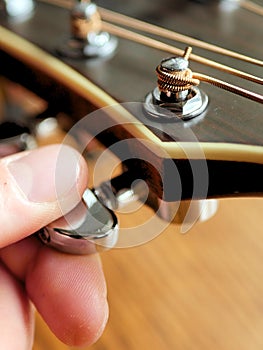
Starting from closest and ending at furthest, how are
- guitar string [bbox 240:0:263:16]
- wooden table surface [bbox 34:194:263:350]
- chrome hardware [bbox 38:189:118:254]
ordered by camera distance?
chrome hardware [bbox 38:189:118:254], guitar string [bbox 240:0:263:16], wooden table surface [bbox 34:194:263:350]

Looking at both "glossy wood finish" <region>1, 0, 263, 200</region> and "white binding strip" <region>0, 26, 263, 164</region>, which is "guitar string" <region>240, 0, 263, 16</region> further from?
"white binding strip" <region>0, 26, 263, 164</region>

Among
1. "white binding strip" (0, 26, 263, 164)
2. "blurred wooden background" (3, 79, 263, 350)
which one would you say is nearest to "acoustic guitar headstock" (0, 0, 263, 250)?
"white binding strip" (0, 26, 263, 164)

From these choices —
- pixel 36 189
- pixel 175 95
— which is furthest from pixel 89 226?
pixel 175 95

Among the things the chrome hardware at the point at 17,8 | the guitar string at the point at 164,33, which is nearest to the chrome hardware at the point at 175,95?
the guitar string at the point at 164,33

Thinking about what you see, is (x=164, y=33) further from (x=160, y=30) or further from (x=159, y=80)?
(x=159, y=80)

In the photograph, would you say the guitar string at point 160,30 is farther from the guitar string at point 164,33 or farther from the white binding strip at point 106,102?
the white binding strip at point 106,102
